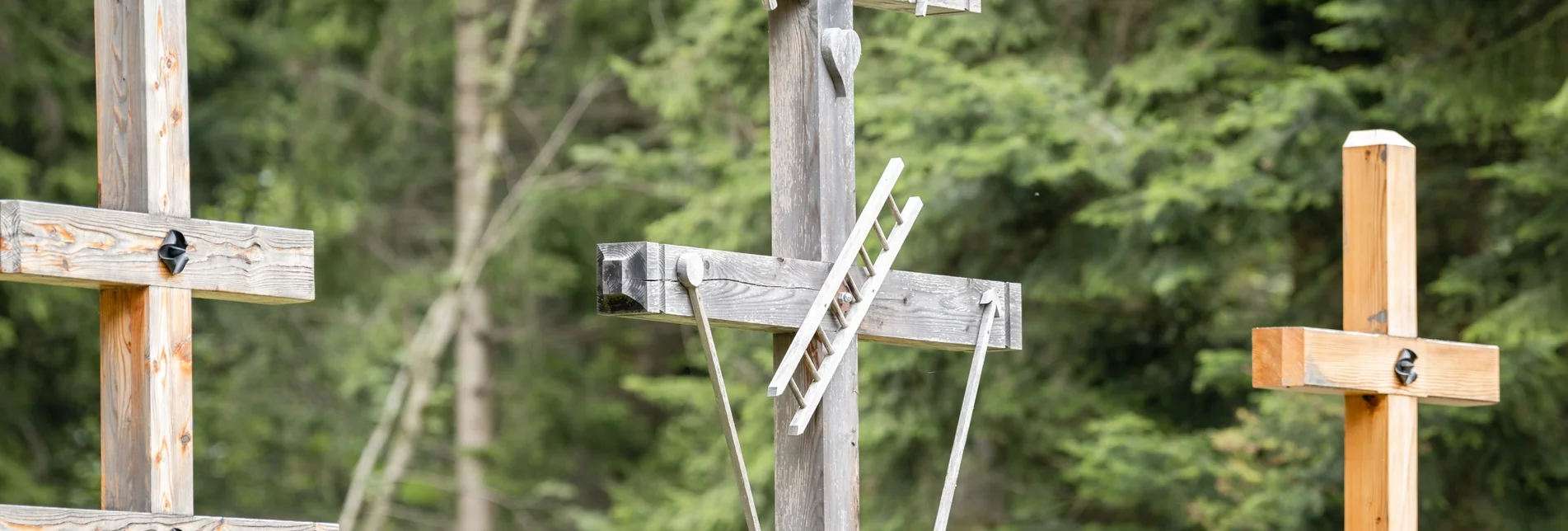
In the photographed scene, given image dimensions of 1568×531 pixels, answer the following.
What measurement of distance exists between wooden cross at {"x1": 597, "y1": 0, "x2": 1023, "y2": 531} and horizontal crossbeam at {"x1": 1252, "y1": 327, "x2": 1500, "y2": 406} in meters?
0.75

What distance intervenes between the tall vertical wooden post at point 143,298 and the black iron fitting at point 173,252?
0.04 m

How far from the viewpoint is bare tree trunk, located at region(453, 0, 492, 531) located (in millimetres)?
12820

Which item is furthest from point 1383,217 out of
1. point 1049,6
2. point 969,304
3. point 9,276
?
point 1049,6

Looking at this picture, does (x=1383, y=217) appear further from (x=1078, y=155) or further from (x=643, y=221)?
(x=643, y=221)

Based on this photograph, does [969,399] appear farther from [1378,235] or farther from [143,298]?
[143,298]

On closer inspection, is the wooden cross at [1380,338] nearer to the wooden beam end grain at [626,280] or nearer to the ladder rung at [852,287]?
the ladder rung at [852,287]

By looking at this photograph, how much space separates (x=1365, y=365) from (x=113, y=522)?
8.52ft

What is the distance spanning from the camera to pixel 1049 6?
32.5 ft

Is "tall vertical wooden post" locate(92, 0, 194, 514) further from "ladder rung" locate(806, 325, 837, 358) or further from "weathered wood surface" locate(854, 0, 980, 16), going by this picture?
"weathered wood surface" locate(854, 0, 980, 16)

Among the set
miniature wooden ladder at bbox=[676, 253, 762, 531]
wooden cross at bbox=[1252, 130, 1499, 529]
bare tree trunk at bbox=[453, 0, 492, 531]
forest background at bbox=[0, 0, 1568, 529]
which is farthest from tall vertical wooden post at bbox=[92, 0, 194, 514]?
bare tree trunk at bbox=[453, 0, 492, 531]

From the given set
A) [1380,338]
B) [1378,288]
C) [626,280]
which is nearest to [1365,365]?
[1380,338]

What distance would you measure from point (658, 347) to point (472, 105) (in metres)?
2.76

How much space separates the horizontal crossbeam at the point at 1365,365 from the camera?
13.3 feet

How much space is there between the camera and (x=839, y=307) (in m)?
3.72
